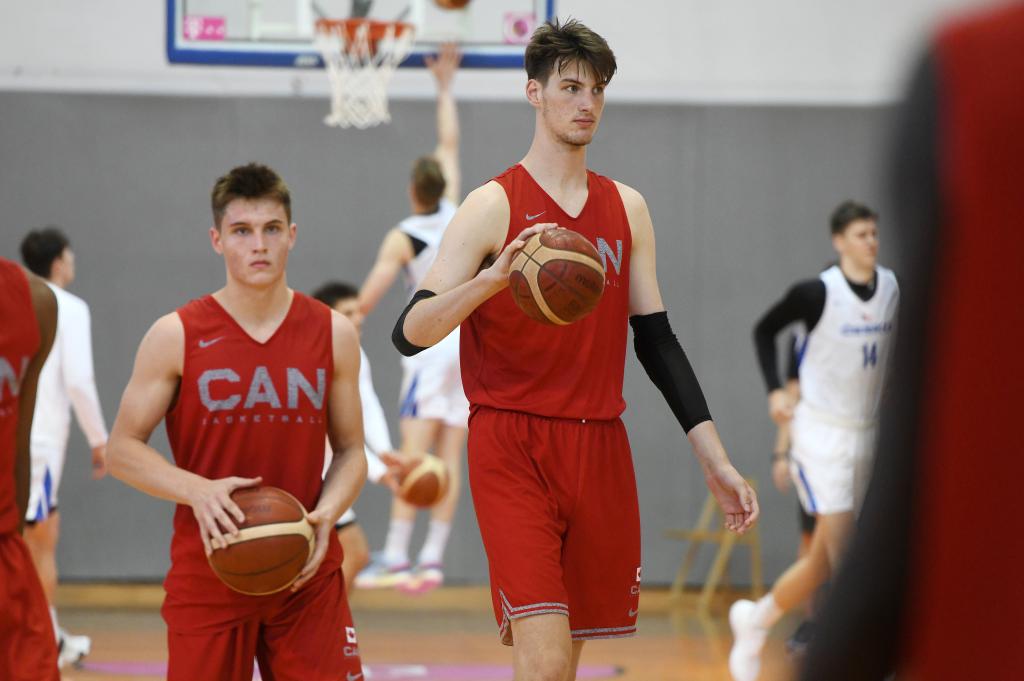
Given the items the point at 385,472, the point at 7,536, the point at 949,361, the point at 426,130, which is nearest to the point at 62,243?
the point at 385,472

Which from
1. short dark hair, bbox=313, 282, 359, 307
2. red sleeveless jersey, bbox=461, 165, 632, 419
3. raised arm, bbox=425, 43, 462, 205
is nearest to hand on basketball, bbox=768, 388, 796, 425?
short dark hair, bbox=313, 282, 359, 307

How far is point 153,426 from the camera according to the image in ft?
13.1

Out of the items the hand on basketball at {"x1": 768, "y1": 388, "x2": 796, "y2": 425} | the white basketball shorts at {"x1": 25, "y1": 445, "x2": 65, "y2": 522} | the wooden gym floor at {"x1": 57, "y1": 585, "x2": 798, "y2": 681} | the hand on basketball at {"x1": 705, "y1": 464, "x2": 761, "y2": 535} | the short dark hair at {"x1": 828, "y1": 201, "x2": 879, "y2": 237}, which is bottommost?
the wooden gym floor at {"x1": 57, "y1": 585, "x2": 798, "y2": 681}

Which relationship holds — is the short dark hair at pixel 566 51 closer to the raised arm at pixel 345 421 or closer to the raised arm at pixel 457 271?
the raised arm at pixel 457 271

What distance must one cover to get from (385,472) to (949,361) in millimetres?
5981

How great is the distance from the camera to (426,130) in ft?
33.8

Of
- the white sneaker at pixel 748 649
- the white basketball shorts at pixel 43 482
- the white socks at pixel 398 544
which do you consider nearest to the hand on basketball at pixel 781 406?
the white sneaker at pixel 748 649

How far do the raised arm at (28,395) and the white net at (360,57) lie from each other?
5.43m

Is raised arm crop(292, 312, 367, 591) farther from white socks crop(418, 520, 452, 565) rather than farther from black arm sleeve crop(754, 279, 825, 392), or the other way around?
white socks crop(418, 520, 452, 565)

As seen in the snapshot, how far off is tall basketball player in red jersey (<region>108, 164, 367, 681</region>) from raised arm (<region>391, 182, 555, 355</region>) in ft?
1.27

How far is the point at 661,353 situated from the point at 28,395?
71.7 inches

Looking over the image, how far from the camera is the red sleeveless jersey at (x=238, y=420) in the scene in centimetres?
397

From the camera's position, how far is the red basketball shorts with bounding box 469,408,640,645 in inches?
148

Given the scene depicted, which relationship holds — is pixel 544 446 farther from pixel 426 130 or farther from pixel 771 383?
pixel 426 130
